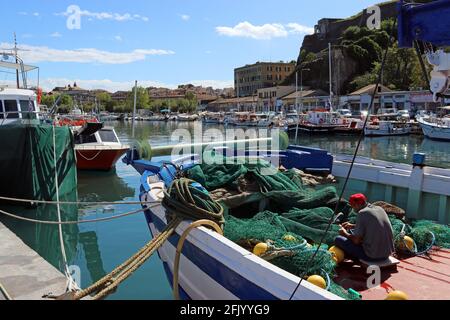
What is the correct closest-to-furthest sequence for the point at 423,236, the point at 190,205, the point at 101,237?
1. the point at 190,205
2. the point at 423,236
3. the point at 101,237

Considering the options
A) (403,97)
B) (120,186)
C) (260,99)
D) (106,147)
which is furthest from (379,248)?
(260,99)

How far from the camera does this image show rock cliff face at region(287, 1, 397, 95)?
91.4m

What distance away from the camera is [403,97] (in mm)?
63281

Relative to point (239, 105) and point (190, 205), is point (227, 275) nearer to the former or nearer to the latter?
point (190, 205)

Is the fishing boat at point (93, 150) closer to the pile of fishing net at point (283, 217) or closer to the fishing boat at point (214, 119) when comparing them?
the pile of fishing net at point (283, 217)

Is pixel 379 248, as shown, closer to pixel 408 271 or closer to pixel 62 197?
pixel 408 271

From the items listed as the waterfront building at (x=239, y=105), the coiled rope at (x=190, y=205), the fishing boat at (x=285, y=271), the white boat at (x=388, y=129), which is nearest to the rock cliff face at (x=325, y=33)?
the waterfront building at (x=239, y=105)

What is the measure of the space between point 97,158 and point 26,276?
15.5 meters

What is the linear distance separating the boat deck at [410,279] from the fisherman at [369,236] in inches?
8.7

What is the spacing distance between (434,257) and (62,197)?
1207 centimetres

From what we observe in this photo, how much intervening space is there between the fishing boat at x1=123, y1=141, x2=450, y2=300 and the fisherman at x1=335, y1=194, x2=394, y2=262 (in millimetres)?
259

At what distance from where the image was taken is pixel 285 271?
12.6ft

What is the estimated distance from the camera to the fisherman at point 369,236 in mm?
4887

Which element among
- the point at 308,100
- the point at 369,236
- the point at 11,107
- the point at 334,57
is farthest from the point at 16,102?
the point at 334,57
